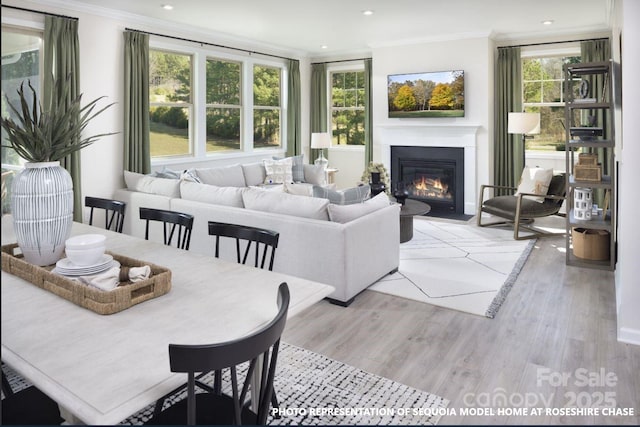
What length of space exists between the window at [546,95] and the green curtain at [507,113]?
25cm

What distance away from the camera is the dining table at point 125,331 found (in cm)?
110

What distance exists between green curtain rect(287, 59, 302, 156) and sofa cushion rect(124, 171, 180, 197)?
3275 millimetres

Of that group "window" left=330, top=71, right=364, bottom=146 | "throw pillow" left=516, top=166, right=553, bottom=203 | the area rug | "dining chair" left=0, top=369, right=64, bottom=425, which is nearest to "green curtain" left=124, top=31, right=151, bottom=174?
the area rug

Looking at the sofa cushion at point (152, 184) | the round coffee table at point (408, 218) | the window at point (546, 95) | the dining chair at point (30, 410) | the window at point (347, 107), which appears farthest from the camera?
the window at point (347, 107)

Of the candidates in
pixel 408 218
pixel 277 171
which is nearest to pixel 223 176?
pixel 277 171

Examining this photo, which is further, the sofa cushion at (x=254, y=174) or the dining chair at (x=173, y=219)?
the sofa cushion at (x=254, y=174)

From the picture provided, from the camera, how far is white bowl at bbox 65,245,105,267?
5.91ft

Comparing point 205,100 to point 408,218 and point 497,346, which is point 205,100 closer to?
point 408,218

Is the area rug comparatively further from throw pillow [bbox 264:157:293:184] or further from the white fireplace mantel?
throw pillow [bbox 264:157:293:184]

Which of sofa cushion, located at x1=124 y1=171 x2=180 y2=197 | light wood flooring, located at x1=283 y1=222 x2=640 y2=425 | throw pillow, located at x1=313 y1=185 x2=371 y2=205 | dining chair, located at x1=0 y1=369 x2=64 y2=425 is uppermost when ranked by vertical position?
sofa cushion, located at x1=124 y1=171 x2=180 y2=197

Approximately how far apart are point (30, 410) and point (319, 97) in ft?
24.4

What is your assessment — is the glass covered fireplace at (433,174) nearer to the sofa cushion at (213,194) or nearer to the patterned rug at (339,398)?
the sofa cushion at (213,194)

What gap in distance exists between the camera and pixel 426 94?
22.9 feet

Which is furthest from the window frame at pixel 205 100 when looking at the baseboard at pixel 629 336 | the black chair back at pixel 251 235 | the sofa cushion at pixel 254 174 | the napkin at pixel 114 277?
the baseboard at pixel 629 336
